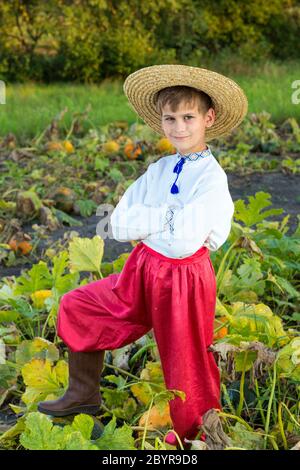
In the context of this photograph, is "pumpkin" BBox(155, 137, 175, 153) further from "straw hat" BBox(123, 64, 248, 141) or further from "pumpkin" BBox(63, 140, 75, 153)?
"straw hat" BBox(123, 64, 248, 141)

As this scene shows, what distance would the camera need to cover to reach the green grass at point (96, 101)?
6708 mm

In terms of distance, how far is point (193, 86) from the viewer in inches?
82.7

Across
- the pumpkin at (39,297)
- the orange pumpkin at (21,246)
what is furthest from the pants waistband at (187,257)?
the orange pumpkin at (21,246)

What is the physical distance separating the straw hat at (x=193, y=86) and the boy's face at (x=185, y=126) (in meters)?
0.06

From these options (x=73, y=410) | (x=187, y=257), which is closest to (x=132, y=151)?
(x=73, y=410)

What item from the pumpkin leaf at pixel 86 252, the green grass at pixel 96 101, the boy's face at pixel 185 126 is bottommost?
the green grass at pixel 96 101

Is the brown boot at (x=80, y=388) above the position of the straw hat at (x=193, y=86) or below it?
below

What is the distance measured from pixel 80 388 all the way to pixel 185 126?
75 cm

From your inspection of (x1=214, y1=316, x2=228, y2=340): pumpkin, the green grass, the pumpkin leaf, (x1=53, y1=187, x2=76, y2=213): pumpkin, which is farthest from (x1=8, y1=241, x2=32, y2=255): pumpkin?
the green grass

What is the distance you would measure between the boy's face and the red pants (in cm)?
26

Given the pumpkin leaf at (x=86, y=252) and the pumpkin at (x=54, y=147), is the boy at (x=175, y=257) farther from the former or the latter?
the pumpkin at (x=54, y=147)

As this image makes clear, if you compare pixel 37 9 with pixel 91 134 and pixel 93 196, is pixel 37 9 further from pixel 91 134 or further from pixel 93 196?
pixel 93 196
